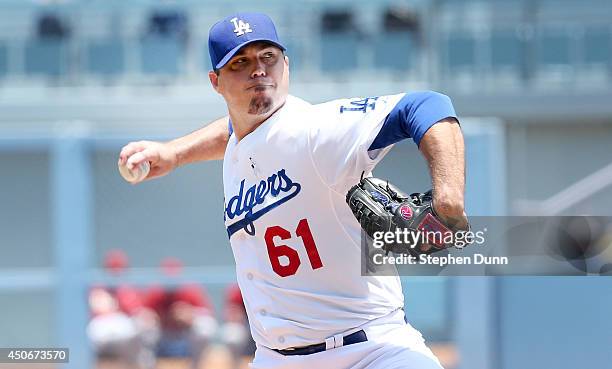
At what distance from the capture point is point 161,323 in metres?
5.56

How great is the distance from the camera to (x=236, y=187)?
9.52 ft

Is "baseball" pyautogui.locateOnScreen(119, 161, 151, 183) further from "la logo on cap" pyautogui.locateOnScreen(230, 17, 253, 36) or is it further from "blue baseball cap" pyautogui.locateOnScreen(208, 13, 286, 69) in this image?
"la logo on cap" pyautogui.locateOnScreen(230, 17, 253, 36)

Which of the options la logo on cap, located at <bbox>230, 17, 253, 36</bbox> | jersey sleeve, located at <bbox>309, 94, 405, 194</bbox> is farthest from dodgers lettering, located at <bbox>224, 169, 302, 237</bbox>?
la logo on cap, located at <bbox>230, 17, 253, 36</bbox>

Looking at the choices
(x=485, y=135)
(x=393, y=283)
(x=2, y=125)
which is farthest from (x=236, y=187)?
(x=2, y=125)

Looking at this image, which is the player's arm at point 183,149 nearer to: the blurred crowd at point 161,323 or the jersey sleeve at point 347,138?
the jersey sleeve at point 347,138

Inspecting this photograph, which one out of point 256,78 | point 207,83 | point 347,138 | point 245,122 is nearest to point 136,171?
point 245,122

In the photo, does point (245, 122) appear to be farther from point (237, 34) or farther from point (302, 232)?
point (302, 232)

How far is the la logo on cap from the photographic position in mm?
2754

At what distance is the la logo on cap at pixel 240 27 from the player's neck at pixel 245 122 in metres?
0.24

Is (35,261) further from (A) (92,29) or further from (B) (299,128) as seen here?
(A) (92,29)

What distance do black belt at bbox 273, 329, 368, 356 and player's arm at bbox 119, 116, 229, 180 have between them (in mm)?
719

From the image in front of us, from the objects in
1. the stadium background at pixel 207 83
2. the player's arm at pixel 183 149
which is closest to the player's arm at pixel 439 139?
the player's arm at pixel 183 149

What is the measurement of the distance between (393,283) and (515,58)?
8.94 m

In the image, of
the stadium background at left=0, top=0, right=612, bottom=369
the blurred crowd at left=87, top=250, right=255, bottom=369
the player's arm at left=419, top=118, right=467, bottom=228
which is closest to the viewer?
the player's arm at left=419, top=118, right=467, bottom=228
